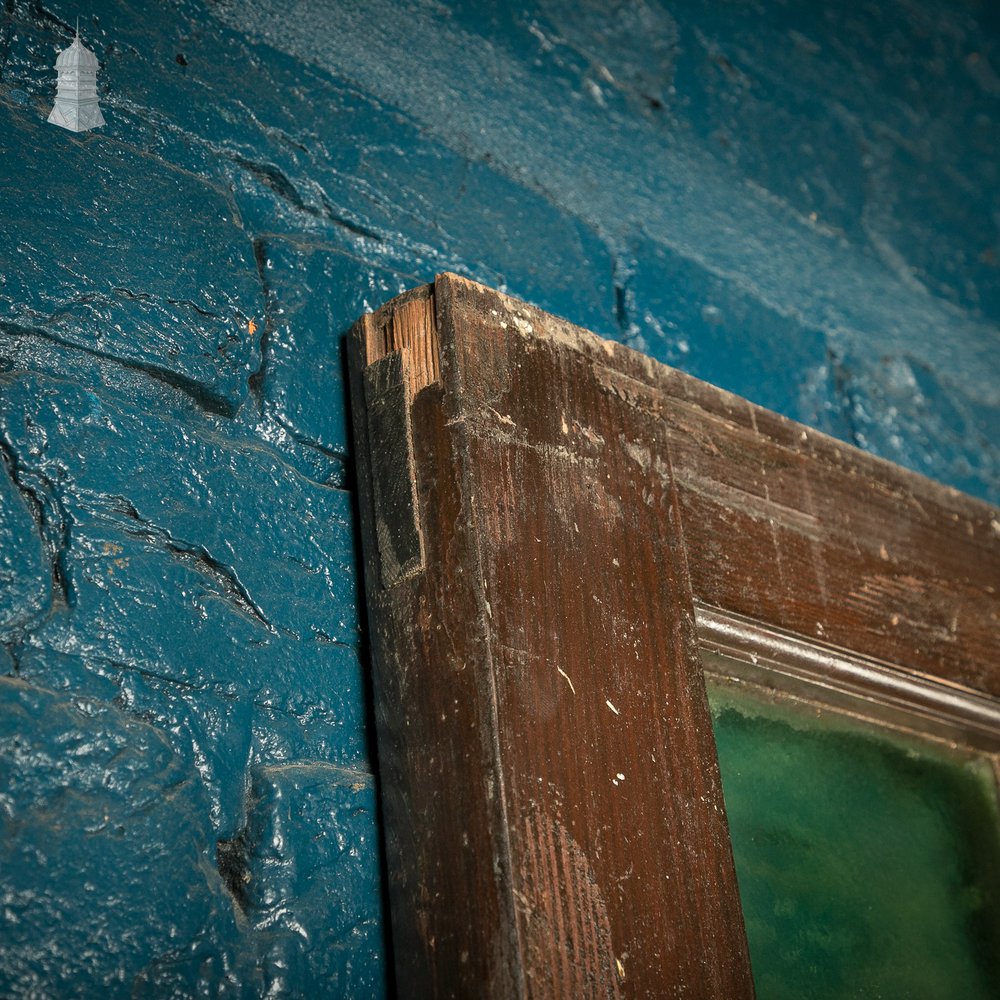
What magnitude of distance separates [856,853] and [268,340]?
827 millimetres

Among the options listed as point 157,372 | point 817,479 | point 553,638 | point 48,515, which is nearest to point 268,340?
point 157,372

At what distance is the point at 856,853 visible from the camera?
43.1 inches

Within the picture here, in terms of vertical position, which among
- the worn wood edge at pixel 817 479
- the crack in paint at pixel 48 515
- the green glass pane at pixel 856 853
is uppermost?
the worn wood edge at pixel 817 479

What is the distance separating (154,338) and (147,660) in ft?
0.99

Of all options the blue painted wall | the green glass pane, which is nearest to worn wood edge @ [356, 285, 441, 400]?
the blue painted wall

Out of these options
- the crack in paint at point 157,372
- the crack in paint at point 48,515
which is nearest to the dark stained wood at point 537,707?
the crack in paint at point 157,372

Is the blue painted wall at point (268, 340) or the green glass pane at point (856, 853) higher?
the blue painted wall at point (268, 340)

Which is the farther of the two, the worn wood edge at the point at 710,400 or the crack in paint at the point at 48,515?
the worn wood edge at the point at 710,400

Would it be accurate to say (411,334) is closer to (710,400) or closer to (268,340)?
(268,340)

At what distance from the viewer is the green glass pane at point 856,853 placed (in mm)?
1016

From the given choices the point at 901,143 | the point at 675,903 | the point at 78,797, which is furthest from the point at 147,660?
the point at 901,143

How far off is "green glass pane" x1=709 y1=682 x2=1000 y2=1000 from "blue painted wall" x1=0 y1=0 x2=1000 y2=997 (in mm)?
407

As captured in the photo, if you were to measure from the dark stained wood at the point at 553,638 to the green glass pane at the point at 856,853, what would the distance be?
0.13 m

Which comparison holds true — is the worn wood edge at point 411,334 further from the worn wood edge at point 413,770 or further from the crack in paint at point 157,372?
the crack in paint at point 157,372
